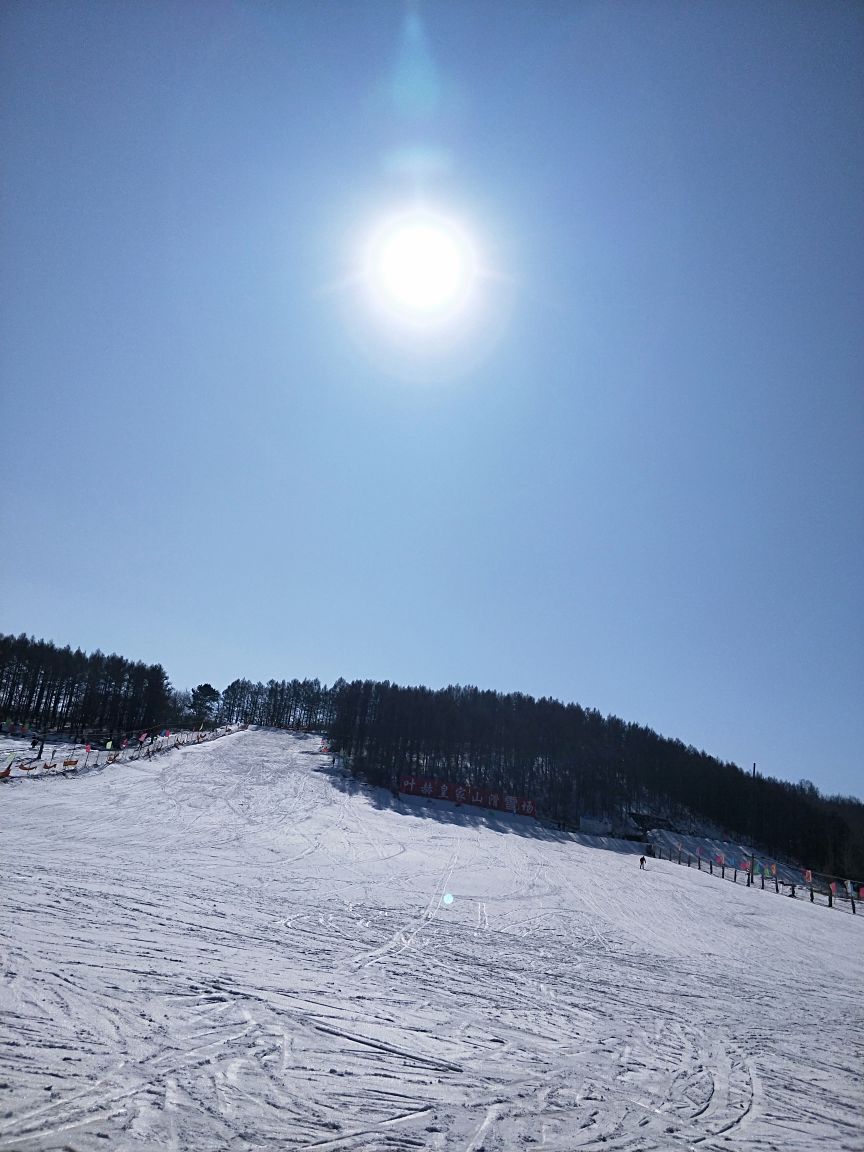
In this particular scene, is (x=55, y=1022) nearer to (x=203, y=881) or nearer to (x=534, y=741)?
(x=203, y=881)

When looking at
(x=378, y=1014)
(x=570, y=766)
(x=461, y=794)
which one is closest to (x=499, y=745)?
(x=570, y=766)

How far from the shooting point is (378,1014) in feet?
25.6

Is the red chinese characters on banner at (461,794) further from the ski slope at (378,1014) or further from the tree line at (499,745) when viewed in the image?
the ski slope at (378,1014)

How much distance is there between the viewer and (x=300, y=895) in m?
15.3

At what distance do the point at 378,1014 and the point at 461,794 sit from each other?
51.2 metres

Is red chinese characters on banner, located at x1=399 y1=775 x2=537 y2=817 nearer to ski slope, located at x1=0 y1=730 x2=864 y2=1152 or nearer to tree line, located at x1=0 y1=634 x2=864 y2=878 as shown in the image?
tree line, located at x1=0 y1=634 x2=864 y2=878

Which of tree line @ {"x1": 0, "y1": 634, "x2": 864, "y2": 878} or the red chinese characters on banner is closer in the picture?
the red chinese characters on banner

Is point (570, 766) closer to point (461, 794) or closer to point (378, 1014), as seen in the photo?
point (461, 794)

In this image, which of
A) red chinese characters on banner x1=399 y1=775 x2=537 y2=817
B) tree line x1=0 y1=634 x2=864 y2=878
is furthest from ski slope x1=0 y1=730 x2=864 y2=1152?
tree line x1=0 y1=634 x2=864 y2=878

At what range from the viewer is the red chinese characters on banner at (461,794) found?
55.6 m

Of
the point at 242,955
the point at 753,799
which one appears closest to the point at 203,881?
the point at 242,955

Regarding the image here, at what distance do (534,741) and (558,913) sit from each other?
71525 millimetres

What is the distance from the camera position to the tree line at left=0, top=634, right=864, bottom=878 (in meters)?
73.9

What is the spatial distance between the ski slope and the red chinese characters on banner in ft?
118
